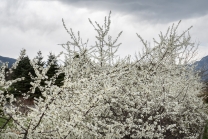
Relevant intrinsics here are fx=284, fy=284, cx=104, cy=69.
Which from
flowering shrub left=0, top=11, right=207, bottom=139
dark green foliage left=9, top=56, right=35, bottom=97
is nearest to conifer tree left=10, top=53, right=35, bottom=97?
dark green foliage left=9, top=56, right=35, bottom=97

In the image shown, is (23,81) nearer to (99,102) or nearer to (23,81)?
(23,81)

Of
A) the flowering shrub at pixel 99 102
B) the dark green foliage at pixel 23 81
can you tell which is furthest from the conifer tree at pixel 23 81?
the flowering shrub at pixel 99 102

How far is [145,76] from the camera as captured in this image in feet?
24.8

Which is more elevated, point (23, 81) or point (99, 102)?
point (23, 81)

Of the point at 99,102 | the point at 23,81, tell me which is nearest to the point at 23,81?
the point at 23,81

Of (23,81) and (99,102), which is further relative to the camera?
(23,81)

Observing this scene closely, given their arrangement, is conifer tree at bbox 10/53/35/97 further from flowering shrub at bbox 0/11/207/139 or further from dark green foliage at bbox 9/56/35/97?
flowering shrub at bbox 0/11/207/139

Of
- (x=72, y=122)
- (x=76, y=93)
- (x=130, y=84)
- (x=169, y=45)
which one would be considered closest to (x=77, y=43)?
(x=130, y=84)

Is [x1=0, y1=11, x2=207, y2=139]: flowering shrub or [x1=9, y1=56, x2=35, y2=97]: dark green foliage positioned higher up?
[x1=9, y1=56, x2=35, y2=97]: dark green foliage

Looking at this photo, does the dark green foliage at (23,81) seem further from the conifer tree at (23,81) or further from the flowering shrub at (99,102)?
the flowering shrub at (99,102)

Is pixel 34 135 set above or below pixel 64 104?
below

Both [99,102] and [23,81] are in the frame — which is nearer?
[99,102]

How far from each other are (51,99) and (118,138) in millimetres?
1912

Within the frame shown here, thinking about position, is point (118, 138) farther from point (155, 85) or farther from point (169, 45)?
point (169, 45)
